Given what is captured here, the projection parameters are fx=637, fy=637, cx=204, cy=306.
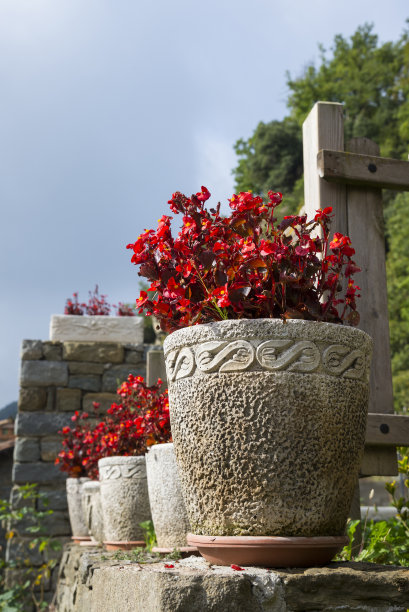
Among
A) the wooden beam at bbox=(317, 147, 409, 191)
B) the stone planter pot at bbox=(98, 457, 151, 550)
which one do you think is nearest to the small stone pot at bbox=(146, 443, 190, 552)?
the stone planter pot at bbox=(98, 457, 151, 550)

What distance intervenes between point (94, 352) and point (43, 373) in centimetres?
55

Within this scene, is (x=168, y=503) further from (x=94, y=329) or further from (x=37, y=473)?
(x=94, y=329)

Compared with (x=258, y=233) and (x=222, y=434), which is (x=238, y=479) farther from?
(x=258, y=233)

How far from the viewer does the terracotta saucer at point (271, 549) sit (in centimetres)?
172

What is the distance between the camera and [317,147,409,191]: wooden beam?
9.50 feet

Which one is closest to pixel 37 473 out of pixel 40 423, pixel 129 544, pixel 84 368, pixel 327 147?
pixel 40 423

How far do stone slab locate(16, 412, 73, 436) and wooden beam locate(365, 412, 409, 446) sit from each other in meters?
4.21

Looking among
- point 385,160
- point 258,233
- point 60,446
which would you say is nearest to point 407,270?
point 60,446

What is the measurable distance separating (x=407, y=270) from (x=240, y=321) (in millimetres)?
17008

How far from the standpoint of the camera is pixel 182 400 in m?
1.88

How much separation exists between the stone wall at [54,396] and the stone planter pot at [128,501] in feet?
8.85

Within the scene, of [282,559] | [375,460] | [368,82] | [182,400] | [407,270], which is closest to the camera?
[282,559]

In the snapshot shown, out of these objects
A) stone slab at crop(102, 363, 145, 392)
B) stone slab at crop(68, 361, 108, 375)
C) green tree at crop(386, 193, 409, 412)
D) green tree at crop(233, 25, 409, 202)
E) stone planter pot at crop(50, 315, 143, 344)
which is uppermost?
green tree at crop(233, 25, 409, 202)

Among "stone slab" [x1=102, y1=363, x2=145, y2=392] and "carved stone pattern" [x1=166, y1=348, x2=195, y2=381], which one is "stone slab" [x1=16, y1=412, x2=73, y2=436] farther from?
"carved stone pattern" [x1=166, y1=348, x2=195, y2=381]
